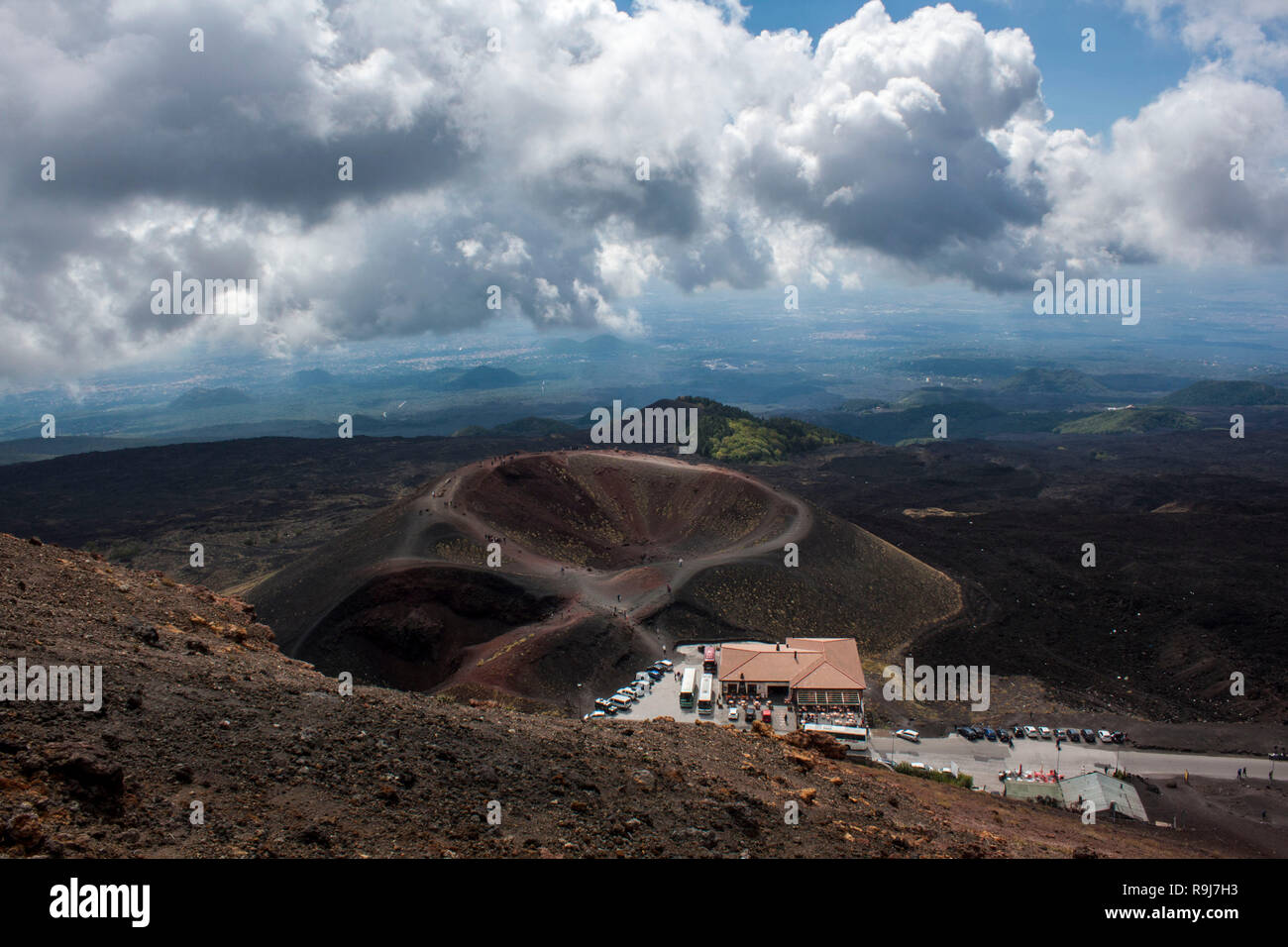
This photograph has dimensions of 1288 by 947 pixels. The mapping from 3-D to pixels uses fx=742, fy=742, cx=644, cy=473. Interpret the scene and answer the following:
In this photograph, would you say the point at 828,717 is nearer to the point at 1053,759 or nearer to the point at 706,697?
the point at 706,697

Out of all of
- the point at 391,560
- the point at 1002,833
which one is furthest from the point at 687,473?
the point at 1002,833

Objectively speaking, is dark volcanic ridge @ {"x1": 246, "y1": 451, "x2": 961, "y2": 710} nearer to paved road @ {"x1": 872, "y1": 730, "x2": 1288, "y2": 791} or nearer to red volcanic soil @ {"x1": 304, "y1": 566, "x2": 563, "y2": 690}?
red volcanic soil @ {"x1": 304, "y1": 566, "x2": 563, "y2": 690}

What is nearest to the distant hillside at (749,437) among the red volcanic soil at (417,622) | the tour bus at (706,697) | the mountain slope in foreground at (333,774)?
the red volcanic soil at (417,622)

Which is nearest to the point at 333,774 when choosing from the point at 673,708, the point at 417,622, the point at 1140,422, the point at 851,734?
the point at 673,708

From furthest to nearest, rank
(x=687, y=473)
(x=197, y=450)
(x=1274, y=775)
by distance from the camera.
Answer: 1. (x=197, y=450)
2. (x=687, y=473)
3. (x=1274, y=775)

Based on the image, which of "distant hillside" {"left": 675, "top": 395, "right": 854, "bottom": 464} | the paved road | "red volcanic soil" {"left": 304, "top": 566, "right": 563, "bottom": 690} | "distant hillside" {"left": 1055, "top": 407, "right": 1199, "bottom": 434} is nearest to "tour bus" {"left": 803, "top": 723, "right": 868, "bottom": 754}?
the paved road

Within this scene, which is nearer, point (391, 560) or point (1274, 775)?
→ point (1274, 775)
